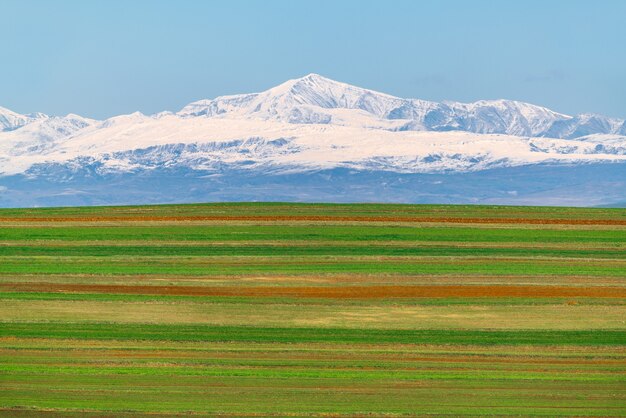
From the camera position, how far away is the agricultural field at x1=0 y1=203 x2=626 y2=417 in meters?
34.0

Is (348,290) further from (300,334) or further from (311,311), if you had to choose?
(300,334)

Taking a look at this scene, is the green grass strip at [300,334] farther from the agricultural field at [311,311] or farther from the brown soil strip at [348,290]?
the brown soil strip at [348,290]

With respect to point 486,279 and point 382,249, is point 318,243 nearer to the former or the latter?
point 382,249

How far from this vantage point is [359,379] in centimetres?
3547

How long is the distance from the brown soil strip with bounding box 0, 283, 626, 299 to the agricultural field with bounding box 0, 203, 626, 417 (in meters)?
0.11

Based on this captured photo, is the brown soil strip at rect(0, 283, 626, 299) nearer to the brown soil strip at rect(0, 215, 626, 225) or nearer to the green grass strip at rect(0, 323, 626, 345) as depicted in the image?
the green grass strip at rect(0, 323, 626, 345)

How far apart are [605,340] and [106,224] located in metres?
26.9

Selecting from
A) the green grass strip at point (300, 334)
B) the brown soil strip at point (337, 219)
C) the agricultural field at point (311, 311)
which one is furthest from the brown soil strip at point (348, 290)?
the brown soil strip at point (337, 219)

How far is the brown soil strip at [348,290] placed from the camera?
153ft

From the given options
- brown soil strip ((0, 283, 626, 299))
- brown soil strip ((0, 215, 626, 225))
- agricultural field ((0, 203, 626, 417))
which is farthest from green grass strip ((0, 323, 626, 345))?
brown soil strip ((0, 215, 626, 225))

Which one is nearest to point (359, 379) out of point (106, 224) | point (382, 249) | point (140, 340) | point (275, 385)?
point (275, 385)

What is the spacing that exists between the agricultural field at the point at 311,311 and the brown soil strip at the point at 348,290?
0.36ft

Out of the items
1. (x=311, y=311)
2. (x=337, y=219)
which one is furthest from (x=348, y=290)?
(x=337, y=219)

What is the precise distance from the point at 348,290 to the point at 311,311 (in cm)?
348
